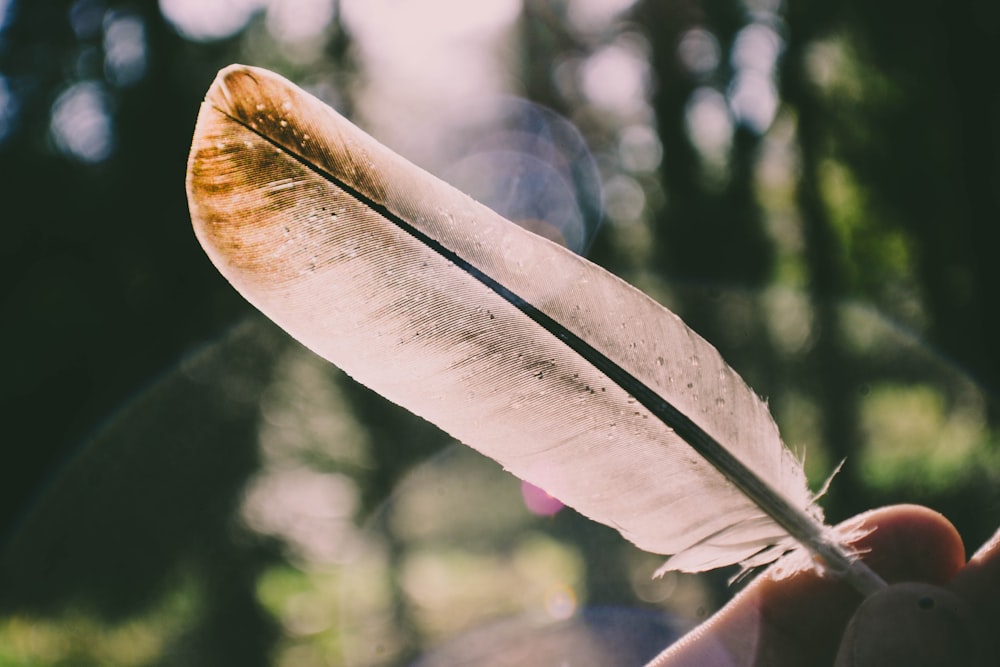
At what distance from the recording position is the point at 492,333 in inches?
47.6

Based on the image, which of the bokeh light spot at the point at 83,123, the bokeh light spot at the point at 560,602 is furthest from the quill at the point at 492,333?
the bokeh light spot at the point at 560,602

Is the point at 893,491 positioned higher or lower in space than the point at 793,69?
lower

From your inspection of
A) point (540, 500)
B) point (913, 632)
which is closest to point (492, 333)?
point (913, 632)

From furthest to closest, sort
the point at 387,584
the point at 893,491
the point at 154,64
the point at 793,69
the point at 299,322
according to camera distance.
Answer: the point at 387,584, the point at 793,69, the point at 893,491, the point at 154,64, the point at 299,322

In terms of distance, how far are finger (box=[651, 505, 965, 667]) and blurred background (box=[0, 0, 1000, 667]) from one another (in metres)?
3.22

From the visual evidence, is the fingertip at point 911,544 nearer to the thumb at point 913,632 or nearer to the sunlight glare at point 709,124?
the thumb at point 913,632

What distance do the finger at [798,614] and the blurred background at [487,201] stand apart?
3223 mm

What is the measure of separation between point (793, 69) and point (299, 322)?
8.18m

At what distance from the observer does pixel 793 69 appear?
24.6 ft

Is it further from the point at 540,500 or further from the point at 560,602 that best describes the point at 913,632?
the point at 540,500

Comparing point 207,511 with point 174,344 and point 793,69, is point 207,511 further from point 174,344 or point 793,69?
point 793,69

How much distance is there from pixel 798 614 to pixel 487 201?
698 centimetres

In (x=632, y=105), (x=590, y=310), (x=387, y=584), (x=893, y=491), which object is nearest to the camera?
(x=590, y=310)

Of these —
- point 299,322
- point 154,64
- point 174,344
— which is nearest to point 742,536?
point 299,322
